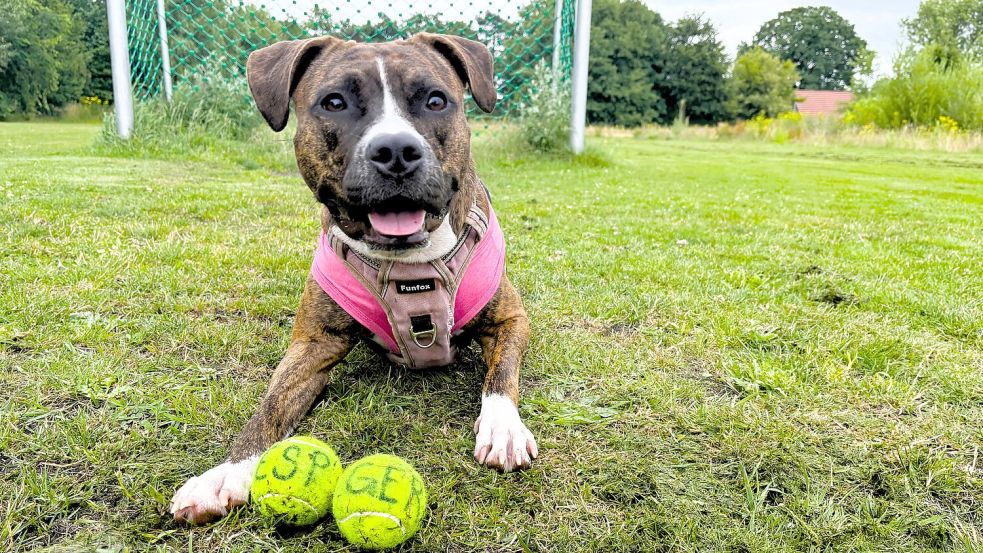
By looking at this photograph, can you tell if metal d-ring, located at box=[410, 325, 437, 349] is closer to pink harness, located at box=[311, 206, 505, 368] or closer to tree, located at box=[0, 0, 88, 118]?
pink harness, located at box=[311, 206, 505, 368]

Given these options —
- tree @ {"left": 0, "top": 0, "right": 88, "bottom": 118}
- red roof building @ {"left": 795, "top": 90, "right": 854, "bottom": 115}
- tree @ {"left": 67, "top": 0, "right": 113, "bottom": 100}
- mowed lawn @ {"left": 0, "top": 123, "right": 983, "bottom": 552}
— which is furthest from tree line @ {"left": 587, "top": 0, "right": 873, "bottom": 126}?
mowed lawn @ {"left": 0, "top": 123, "right": 983, "bottom": 552}

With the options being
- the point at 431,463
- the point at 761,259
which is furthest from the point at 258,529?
the point at 761,259

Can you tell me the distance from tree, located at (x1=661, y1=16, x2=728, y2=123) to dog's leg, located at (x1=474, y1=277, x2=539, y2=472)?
55.3 m

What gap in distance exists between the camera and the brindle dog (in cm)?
211

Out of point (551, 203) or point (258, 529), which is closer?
point (258, 529)

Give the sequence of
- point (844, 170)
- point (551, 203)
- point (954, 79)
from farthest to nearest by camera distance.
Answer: point (954, 79) < point (844, 170) < point (551, 203)

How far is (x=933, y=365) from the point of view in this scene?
8.63 feet

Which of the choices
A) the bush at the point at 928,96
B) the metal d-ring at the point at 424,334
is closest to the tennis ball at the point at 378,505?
the metal d-ring at the point at 424,334

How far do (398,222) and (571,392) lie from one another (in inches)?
37.9

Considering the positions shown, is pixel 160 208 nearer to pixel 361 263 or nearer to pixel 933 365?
pixel 361 263

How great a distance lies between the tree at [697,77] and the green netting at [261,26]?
46.3 meters

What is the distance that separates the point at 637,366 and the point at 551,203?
4540mm

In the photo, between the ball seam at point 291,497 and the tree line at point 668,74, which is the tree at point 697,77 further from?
the ball seam at point 291,497

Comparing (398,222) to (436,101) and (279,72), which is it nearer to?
(436,101)
